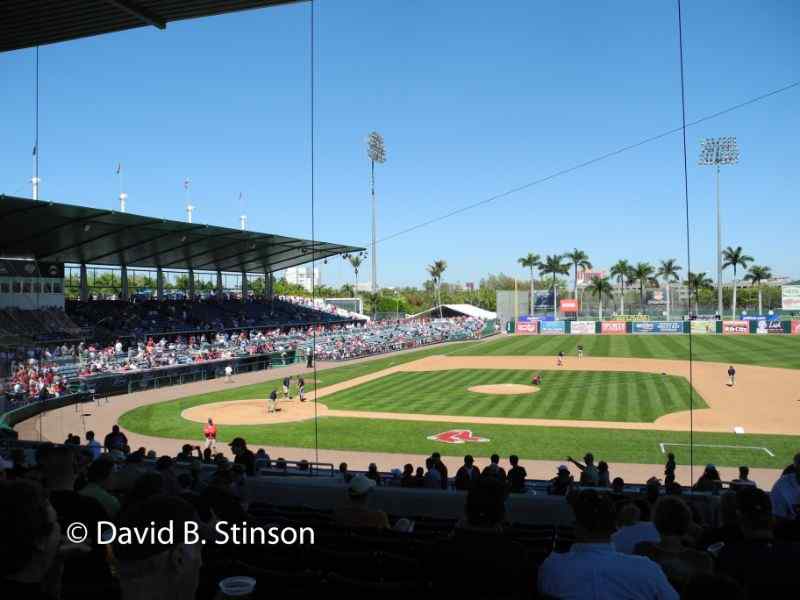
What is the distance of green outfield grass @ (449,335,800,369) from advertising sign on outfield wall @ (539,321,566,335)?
560cm

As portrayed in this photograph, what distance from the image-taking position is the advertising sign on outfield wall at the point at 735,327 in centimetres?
6800

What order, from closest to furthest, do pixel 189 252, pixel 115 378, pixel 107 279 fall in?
pixel 115 378 < pixel 189 252 < pixel 107 279

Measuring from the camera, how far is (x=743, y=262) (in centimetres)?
9025

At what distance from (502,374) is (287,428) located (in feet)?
61.9

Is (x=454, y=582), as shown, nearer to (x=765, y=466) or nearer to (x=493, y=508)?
(x=493, y=508)

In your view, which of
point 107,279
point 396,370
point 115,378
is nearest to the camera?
point 115,378

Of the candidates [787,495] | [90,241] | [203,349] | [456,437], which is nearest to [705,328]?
[203,349]

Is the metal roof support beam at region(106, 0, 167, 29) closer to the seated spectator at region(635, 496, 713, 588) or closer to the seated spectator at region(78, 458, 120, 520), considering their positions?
the seated spectator at region(78, 458, 120, 520)

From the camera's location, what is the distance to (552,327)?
7700cm

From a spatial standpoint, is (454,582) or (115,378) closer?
(454,582)

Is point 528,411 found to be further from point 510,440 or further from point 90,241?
point 90,241

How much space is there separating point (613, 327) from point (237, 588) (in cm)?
7646

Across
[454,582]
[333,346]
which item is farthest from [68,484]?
[333,346]

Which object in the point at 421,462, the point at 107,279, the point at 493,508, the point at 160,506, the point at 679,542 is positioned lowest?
the point at 421,462
